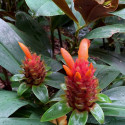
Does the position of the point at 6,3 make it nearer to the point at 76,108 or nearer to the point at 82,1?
the point at 82,1

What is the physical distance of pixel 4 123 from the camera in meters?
0.61

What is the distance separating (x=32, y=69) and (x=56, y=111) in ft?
0.70

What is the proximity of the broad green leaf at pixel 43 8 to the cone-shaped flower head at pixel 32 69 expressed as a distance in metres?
0.18

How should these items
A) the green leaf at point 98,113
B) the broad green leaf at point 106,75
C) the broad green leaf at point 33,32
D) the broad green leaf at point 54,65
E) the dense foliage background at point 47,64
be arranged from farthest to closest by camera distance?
the broad green leaf at point 33,32 → the broad green leaf at point 54,65 → the broad green leaf at point 106,75 → the dense foliage background at point 47,64 → the green leaf at point 98,113

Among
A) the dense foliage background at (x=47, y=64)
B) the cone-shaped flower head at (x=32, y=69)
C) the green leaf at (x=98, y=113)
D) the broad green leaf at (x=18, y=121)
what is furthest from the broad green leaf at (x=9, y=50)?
the green leaf at (x=98, y=113)

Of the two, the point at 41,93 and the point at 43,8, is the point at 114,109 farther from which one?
the point at 43,8

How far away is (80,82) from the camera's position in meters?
0.61

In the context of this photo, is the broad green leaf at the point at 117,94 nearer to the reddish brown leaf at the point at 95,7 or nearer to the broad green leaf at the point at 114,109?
the broad green leaf at the point at 114,109

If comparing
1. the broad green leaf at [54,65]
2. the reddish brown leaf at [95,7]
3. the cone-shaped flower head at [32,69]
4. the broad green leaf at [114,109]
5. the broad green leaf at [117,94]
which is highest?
the reddish brown leaf at [95,7]

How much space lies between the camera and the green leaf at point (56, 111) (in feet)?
2.06

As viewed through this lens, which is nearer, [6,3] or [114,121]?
[114,121]

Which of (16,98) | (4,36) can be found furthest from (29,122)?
(4,36)

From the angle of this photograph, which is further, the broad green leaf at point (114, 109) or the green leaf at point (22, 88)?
the green leaf at point (22, 88)

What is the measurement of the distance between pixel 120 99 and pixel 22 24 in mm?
746
